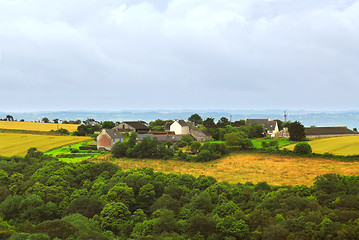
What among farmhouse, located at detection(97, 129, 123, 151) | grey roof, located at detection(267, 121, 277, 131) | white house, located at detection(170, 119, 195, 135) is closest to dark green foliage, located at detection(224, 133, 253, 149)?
farmhouse, located at detection(97, 129, 123, 151)

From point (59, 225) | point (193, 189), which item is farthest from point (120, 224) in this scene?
point (193, 189)

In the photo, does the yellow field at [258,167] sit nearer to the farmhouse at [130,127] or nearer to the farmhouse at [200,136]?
the farmhouse at [200,136]

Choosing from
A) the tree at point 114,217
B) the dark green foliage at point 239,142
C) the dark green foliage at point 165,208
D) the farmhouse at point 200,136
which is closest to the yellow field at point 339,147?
the dark green foliage at point 239,142

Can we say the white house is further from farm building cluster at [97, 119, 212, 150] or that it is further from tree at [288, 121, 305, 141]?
tree at [288, 121, 305, 141]

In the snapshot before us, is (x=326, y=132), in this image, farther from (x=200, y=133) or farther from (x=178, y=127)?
(x=178, y=127)

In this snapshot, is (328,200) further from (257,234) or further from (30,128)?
(30,128)

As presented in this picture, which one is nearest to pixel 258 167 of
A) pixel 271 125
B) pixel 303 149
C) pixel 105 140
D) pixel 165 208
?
pixel 303 149
